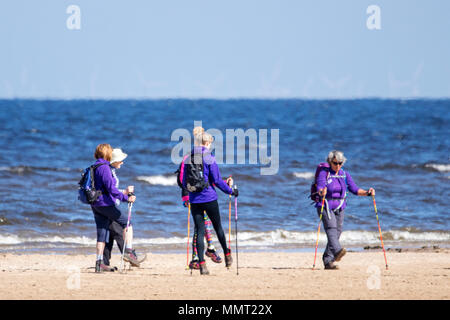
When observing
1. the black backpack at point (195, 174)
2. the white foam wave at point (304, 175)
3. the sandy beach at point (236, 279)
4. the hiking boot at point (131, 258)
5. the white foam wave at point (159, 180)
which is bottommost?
the sandy beach at point (236, 279)

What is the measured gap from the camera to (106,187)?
9.41 meters

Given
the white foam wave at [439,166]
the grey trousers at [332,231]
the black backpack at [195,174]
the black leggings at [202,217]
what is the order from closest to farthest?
the black backpack at [195,174]
the black leggings at [202,217]
the grey trousers at [332,231]
the white foam wave at [439,166]

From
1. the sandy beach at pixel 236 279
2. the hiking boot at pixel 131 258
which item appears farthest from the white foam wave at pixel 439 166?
the hiking boot at pixel 131 258

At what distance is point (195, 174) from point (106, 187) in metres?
1.16

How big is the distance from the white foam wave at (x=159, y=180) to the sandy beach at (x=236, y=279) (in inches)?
393

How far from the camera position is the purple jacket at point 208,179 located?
9.12 m

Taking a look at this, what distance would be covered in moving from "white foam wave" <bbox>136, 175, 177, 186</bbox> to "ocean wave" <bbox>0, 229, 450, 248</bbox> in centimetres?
756

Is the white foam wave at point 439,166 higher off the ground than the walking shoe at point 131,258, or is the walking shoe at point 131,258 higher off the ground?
the white foam wave at point 439,166

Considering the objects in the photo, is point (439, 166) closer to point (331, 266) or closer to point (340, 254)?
point (331, 266)

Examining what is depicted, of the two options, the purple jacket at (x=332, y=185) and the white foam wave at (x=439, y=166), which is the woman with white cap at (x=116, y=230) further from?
the white foam wave at (x=439, y=166)

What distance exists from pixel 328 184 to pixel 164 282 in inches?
99.7

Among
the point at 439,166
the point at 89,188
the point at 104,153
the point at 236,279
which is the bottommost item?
the point at 236,279

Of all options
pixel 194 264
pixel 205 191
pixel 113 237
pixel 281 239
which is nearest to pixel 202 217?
pixel 205 191

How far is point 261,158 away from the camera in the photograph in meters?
28.9
